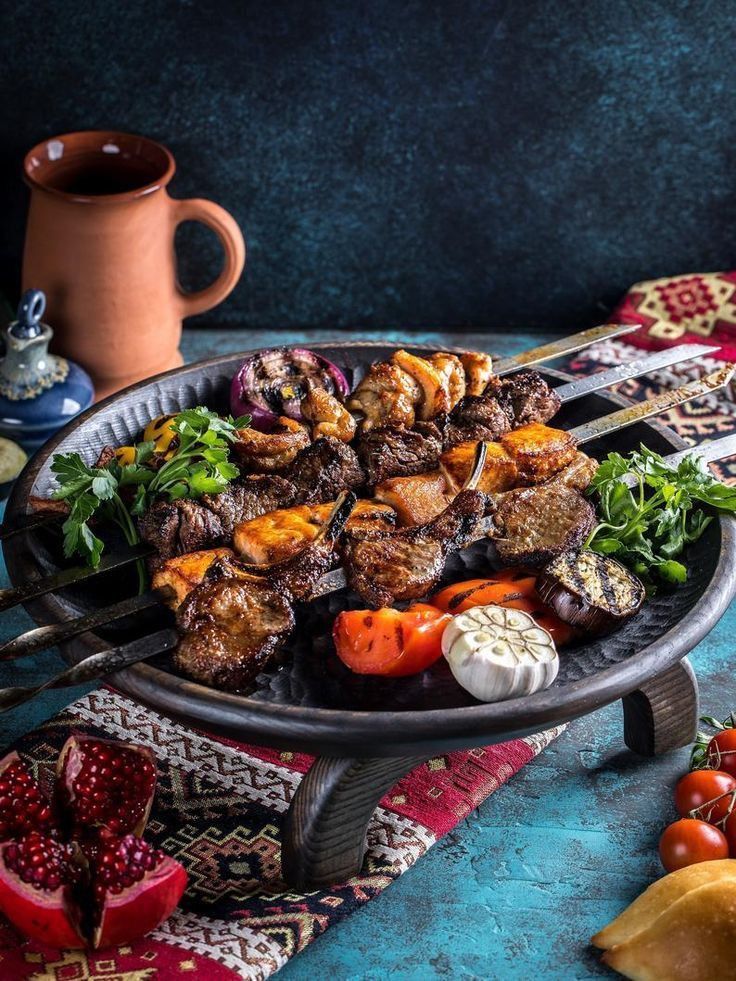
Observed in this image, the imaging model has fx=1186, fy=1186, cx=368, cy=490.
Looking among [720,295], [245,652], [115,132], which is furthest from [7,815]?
[720,295]

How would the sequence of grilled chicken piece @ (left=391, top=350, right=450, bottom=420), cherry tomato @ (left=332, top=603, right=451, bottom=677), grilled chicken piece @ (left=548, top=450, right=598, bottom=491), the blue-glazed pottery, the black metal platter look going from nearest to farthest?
1. the black metal platter
2. cherry tomato @ (left=332, top=603, right=451, bottom=677)
3. grilled chicken piece @ (left=548, top=450, right=598, bottom=491)
4. grilled chicken piece @ (left=391, top=350, right=450, bottom=420)
5. the blue-glazed pottery

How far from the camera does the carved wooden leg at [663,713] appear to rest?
3.16 metres

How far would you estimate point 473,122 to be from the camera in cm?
516

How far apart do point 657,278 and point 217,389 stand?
2.79 metres

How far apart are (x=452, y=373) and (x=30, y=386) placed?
71.9 inches

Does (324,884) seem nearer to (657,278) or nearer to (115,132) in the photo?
(115,132)

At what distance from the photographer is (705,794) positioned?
2939 millimetres

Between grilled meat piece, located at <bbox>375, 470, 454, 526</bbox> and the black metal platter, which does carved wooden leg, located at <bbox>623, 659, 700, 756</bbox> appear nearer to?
the black metal platter

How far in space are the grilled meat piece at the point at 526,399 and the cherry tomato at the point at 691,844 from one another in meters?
1.18

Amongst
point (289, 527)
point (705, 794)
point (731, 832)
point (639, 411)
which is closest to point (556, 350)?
point (639, 411)

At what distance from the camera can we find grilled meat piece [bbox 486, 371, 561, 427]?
3.40 meters

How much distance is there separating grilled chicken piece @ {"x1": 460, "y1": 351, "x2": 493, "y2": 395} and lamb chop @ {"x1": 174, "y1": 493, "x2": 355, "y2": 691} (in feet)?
3.04

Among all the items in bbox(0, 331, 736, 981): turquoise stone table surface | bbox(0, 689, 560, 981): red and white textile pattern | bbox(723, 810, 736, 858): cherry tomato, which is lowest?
bbox(0, 331, 736, 981): turquoise stone table surface

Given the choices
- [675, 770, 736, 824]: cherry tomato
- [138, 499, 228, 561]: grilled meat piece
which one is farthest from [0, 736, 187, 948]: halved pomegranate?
[675, 770, 736, 824]: cherry tomato
